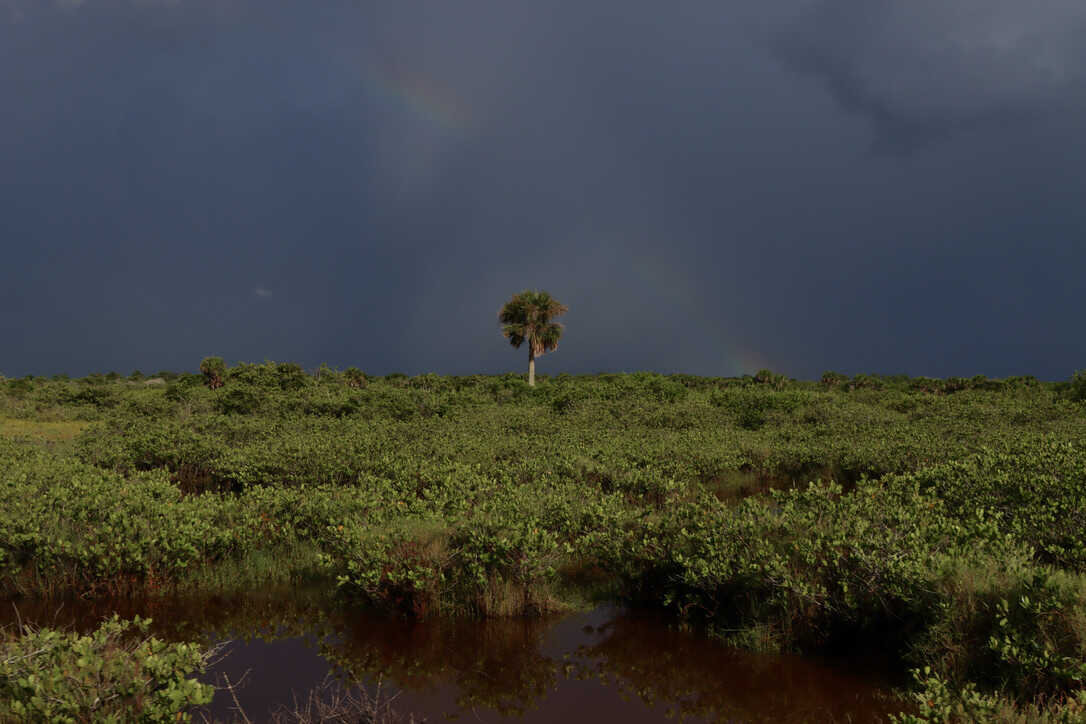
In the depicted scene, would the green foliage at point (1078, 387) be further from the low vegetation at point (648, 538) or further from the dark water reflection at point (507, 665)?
the dark water reflection at point (507, 665)

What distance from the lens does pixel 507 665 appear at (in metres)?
6.21

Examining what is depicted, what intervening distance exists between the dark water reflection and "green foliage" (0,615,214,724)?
3.81ft

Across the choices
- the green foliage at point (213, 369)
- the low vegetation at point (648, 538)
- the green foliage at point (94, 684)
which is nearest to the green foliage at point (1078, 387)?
the low vegetation at point (648, 538)

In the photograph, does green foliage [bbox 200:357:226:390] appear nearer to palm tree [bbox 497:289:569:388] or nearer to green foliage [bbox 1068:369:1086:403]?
palm tree [bbox 497:289:569:388]

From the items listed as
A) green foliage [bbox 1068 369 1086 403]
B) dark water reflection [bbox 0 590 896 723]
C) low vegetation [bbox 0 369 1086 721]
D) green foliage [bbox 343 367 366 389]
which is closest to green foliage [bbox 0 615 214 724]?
dark water reflection [bbox 0 590 896 723]

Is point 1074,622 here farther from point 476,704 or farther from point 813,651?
point 476,704

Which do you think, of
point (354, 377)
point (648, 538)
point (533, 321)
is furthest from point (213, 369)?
point (648, 538)

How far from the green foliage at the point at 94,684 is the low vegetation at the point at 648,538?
9.10 ft

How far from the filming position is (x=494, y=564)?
7.33 metres

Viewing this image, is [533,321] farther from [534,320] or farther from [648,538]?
[648,538]

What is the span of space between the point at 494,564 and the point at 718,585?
2639 millimetres

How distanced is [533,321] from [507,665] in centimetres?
4407

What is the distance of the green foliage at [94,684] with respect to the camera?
4.06m

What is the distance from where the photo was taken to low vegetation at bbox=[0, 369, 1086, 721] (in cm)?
542
